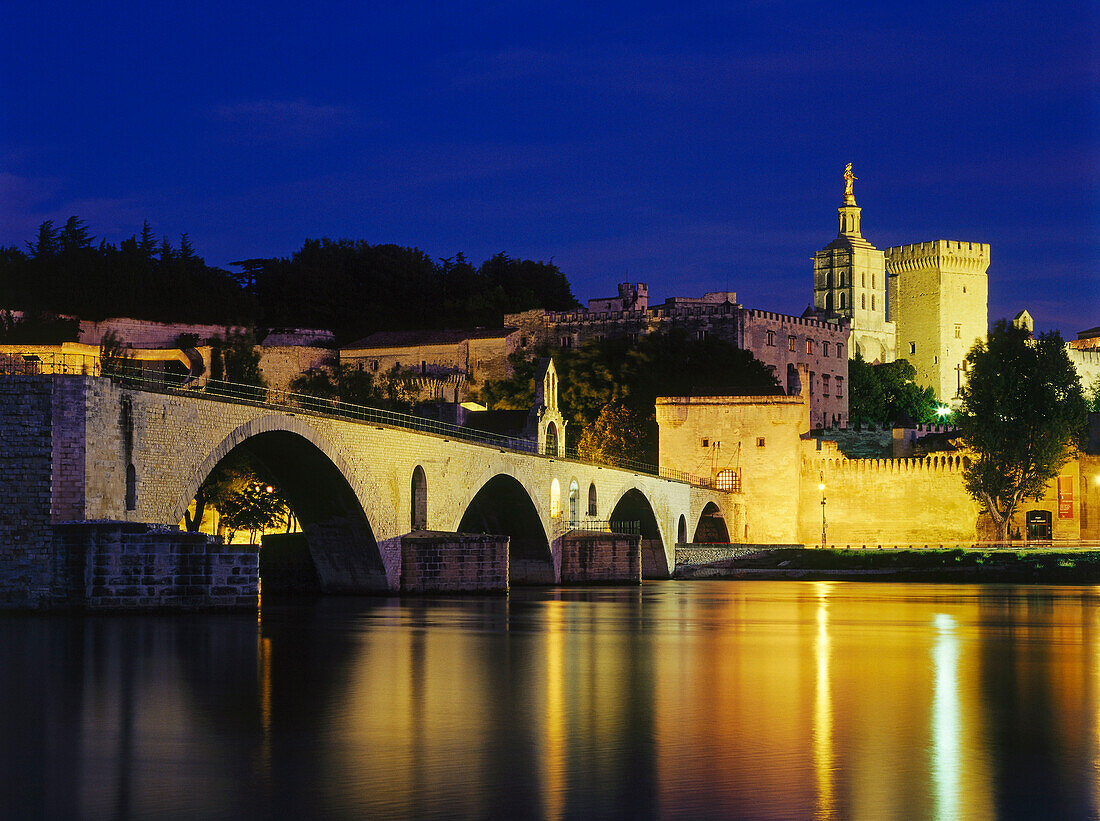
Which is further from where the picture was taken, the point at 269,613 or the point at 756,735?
the point at 269,613

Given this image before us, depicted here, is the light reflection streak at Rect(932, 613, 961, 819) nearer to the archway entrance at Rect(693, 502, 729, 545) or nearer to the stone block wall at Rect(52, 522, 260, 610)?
the stone block wall at Rect(52, 522, 260, 610)

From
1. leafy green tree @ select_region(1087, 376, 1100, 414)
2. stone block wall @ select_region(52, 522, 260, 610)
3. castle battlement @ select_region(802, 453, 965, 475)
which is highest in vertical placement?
leafy green tree @ select_region(1087, 376, 1100, 414)

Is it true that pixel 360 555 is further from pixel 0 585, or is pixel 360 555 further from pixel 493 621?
pixel 0 585

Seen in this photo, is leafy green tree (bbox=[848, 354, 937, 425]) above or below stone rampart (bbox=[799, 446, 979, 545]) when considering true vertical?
above

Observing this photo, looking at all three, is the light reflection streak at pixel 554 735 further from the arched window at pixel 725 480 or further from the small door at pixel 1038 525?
the arched window at pixel 725 480

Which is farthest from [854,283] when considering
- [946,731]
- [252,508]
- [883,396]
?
[946,731]

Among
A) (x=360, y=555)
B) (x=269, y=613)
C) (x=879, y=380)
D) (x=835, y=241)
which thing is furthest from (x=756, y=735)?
(x=835, y=241)

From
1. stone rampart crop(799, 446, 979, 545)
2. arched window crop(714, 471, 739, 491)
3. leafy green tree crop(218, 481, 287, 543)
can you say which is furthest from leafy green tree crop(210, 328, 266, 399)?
leafy green tree crop(218, 481, 287, 543)

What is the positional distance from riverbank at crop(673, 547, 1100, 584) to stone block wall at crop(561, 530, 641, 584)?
11805 mm

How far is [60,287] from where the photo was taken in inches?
4331

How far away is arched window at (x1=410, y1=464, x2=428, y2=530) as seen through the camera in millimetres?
47281

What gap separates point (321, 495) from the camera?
141 feet

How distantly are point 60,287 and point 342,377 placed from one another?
71.2ft

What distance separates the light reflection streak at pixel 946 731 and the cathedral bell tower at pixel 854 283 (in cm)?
12244
